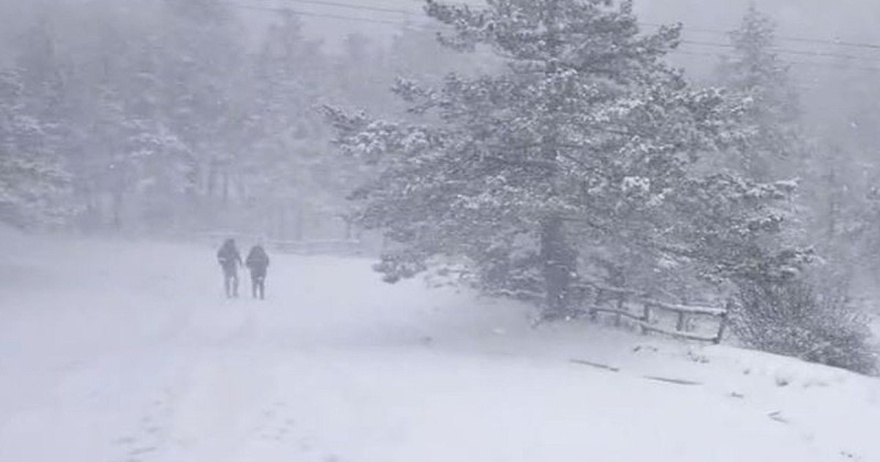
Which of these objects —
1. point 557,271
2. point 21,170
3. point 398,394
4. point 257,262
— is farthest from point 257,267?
→ point 398,394

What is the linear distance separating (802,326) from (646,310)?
9.60ft

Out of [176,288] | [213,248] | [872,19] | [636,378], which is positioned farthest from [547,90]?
[872,19]

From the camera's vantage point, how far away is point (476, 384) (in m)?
12.3

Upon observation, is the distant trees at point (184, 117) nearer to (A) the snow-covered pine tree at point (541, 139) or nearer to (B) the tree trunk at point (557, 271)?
(A) the snow-covered pine tree at point (541, 139)

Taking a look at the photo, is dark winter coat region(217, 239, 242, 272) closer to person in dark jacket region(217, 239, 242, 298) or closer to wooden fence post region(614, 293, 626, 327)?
person in dark jacket region(217, 239, 242, 298)

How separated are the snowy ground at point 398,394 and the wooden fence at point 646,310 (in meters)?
0.46

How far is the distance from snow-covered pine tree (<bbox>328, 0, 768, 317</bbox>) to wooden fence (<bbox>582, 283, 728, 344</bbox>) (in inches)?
30.8

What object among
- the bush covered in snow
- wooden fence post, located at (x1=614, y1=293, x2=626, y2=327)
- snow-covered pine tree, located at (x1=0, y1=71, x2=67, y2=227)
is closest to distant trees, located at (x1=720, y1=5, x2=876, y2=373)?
the bush covered in snow

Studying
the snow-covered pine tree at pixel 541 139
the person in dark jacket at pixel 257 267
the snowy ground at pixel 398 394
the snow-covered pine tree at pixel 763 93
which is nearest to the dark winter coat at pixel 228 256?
the person in dark jacket at pixel 257 267

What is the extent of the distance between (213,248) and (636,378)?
118 ft

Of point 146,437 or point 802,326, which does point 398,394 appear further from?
point 802,326

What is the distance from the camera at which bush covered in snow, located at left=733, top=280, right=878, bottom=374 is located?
637 inches

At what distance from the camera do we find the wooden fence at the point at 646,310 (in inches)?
616

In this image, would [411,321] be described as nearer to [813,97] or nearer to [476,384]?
[476,384]
